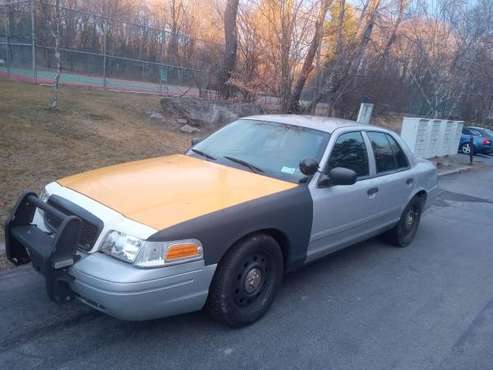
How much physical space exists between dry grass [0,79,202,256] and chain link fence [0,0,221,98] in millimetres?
3520

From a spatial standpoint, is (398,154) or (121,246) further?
(398,154)

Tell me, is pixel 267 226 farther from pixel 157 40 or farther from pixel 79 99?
pixel 157 40

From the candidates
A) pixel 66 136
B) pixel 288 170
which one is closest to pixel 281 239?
pixel 288 170

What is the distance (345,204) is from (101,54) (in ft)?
54.3

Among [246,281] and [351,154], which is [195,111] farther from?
[246,281]

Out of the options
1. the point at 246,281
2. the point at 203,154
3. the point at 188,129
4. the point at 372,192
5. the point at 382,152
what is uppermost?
the point at 382,152

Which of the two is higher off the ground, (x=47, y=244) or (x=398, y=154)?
(x=398, y=154)

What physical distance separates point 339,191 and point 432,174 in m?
2.64

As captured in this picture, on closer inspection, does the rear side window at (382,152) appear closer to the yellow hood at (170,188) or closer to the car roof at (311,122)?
the car roof at (311,122)

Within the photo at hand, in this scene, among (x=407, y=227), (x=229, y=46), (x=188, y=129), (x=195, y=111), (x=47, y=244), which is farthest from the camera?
(x=229, y=46)

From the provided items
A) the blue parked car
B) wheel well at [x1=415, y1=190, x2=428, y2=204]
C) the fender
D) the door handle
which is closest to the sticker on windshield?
the fender

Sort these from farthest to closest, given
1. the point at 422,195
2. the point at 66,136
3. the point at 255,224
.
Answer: the point at 66,136, the point at 422,195, the point at 255,224

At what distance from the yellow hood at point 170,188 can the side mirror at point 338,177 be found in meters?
0.37

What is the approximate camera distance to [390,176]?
5.22m
